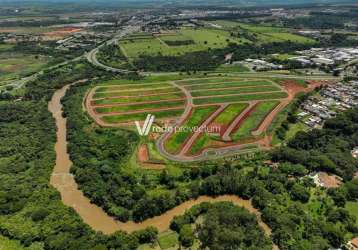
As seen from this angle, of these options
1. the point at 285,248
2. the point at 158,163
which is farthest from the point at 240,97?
the point at 285,248

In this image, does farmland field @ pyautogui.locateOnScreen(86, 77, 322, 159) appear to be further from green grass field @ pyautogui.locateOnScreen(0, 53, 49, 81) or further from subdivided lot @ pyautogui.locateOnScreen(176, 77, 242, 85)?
green grass field @ pyautogui.locateOnScreen(0, 53, 49, 81)

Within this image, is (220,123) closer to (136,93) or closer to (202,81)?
(136,93)

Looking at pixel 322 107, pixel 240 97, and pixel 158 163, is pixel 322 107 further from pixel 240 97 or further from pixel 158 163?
pixel 158 163

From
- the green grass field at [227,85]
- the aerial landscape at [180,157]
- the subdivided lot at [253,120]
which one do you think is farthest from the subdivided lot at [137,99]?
the subdivided lot at [253,120]

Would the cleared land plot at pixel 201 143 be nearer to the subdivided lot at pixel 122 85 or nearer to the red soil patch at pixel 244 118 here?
the red soil patch at pixel 244 118

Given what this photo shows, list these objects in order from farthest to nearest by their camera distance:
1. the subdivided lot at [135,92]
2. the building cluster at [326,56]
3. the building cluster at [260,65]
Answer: the building cluster at [326,56] < the building cluster at [260,65] < the subdivided lot at [135,92]

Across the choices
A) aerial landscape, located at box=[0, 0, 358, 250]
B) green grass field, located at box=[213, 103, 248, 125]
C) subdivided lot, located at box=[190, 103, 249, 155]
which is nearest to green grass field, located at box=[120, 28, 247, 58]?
aerial landscape, located at box=[0, 0, 358, 250]

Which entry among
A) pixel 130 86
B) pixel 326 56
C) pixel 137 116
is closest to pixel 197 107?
pixel 137 116
